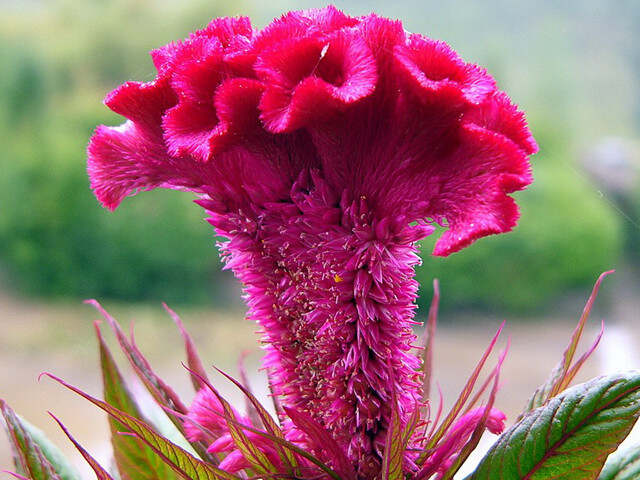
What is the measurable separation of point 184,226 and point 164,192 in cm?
37

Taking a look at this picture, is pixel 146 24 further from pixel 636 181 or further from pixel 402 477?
pixel 402 477

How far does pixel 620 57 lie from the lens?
3.42 meters

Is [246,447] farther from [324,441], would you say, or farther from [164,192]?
[164,192]

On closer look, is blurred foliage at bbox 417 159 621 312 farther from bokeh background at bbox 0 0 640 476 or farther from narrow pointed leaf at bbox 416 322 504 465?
narrow pointed leaf at bbox 416 322 504 465

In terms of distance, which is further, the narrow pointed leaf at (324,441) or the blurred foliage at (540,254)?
the blurred foliage at (540,254)

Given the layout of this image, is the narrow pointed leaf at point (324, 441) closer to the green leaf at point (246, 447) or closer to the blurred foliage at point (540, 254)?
the green leaf at point (246, 447)

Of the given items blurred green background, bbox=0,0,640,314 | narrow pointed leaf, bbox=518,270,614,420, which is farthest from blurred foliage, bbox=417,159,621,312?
narrow pointed leaf, bbox=518,270,614,420

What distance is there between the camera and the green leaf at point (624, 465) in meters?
0.45

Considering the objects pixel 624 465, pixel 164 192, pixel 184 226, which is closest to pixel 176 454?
pixel 624 465

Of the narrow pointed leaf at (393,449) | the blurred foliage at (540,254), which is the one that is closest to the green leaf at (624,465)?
the narrow pointed leaf at (393,449)

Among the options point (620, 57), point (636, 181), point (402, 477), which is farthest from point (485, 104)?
point (636, 181)

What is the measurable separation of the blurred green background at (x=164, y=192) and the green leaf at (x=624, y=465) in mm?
3248

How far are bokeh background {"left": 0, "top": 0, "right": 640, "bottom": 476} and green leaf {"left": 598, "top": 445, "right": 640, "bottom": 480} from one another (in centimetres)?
327

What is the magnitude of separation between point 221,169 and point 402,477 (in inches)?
8.9
